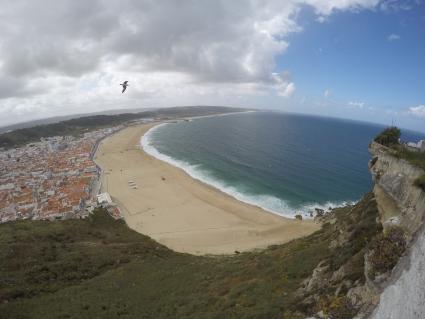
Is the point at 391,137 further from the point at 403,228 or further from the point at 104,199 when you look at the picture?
the point at 104,199

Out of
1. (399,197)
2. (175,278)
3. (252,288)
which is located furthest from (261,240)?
(399,197)

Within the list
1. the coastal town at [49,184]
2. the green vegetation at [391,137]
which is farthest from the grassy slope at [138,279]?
the coastal town at [49,184]

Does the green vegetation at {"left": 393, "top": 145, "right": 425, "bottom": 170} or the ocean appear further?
the ocean

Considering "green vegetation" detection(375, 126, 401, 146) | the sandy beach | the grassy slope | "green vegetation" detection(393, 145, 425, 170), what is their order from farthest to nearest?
the sandy beach < "green vegetation" detection(375, 126, 401, 146) < the grassy slope < "green vegetation" detection(393, 145, 425, 170)

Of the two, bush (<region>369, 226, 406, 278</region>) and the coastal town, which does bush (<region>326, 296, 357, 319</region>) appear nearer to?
bush (<region>369, 226, 406, 278</region>)

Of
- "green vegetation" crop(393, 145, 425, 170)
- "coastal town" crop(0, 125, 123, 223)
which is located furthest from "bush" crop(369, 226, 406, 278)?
"coastal town" crop(0, 125, 123, 223)
